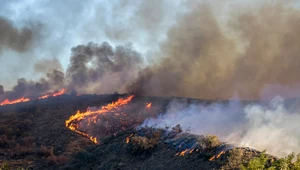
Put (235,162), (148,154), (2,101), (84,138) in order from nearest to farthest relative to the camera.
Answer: (235,162)
(148,154)
(84,138)
(2,101)

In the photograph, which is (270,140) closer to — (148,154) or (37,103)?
(148,154)

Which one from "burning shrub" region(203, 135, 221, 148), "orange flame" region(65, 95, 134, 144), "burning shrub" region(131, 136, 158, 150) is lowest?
"burning shrub" region(203, 135, 221, 148)

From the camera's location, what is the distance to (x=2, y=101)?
2953 inches

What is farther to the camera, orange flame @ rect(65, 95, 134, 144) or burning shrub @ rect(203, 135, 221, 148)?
orange flame @ rect(65, 95, 134, 144)

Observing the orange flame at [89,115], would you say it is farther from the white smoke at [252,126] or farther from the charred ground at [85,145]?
the white smoke at [252,126]

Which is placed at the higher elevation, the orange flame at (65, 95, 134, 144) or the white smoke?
the orange flame at (65, 95, 134, 144)

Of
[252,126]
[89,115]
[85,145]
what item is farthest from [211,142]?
[89,115]

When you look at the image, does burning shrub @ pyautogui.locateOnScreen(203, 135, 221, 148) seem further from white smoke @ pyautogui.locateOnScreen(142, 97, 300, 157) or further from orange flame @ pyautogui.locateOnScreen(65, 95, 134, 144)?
orange flame @ pyautogui.locateOnScreen(65, 95, 134, 144)

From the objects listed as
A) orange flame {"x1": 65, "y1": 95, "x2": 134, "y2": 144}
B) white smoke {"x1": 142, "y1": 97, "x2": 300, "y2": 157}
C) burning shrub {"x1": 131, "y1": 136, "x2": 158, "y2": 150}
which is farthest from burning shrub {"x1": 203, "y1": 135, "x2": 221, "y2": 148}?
orange flame {"x1": 65, "y1": 95, "x2": 134, "y2": 144}

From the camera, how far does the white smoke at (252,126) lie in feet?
71.4

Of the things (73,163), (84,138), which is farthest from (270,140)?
(84,138)

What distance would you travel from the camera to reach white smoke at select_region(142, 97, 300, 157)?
21.8 meters

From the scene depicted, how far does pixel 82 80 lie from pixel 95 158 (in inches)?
2112

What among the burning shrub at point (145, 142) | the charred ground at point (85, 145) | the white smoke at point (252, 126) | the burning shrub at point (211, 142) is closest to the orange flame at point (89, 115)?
the charred ground at point (85, 145)
